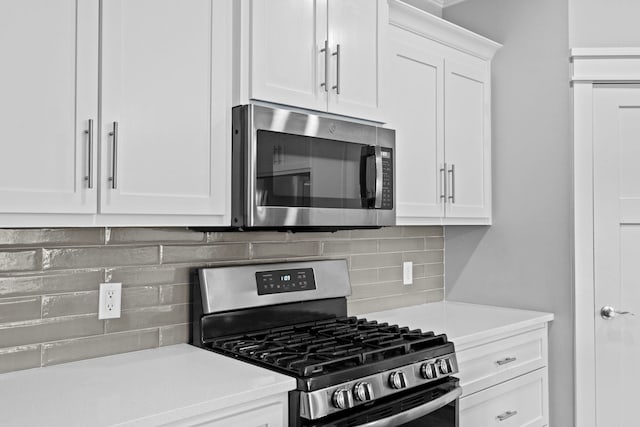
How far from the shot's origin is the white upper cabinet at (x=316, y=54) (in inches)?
70.2

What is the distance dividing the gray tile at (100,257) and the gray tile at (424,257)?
1.43 metres

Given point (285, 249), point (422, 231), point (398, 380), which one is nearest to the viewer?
point (398, 380)

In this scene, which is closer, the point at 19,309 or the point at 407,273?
the point at 19,309

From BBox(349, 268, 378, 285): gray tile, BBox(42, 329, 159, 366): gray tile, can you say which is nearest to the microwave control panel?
BBox(349, 268, 378, 285): gray tile

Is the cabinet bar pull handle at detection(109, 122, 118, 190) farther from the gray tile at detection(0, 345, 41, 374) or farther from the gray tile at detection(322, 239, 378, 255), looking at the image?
the gray tile at detection(322, 239, 378, 255)

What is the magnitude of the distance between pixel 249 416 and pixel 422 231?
1757 mm

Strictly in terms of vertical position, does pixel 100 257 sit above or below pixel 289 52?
below

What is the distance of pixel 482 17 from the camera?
2.99 metres

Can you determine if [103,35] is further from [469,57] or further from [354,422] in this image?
[469,57]

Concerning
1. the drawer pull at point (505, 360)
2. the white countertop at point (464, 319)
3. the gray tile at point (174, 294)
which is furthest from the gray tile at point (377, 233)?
the gray tile at point (174, 294)

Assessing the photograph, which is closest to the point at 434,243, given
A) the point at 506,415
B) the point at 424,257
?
the point at 424,257

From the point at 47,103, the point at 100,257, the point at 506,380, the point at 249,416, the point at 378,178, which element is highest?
the point at 47,103

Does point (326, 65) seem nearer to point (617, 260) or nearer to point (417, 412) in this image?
point (417, 412)

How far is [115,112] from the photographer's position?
1.52 m
